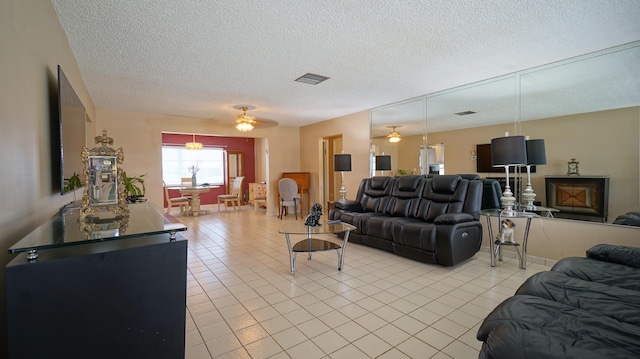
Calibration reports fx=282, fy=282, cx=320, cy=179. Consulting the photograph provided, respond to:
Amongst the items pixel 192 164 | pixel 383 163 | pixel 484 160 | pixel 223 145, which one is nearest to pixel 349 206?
pixel 383 163

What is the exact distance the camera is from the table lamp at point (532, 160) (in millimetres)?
3490

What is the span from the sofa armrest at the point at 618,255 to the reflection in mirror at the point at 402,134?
2.76m

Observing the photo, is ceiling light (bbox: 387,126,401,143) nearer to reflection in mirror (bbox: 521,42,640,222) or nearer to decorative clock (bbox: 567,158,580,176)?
reflection in mirror (bbox: 521,42,640,222)

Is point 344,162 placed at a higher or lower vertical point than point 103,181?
higher

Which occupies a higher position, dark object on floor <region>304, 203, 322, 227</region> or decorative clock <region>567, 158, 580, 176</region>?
decorative clock <region>567, 158, 580, 176</region>

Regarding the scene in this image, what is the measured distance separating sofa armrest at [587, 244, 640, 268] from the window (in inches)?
374

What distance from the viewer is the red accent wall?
897 centimetres

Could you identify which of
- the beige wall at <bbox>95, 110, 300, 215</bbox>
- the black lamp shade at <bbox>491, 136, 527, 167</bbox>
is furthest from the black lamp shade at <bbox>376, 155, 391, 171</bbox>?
the beige wall at <bbox>95, 110, 300, 215</bbox>

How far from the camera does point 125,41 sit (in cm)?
262

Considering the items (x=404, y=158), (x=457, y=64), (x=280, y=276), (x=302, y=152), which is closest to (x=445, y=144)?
(x=404, y=158)

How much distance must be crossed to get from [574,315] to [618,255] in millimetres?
1129

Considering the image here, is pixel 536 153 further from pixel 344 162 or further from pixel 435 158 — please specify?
pixel 344 162

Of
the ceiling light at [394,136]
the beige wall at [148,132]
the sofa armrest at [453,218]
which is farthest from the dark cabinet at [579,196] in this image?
the beige wall at [148,132]

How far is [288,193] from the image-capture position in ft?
23.0
